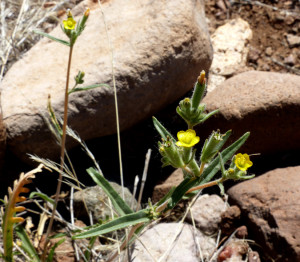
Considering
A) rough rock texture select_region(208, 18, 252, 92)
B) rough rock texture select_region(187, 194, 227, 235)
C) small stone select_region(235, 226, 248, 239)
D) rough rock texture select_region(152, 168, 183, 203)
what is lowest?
small stone select_region(235, 226, 248, 239)

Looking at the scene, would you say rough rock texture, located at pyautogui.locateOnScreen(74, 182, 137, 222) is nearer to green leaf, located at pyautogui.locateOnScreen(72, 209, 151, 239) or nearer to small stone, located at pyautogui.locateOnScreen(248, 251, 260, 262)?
small stone, located at pyautogui.locateOnScreen(248, 251, 260, 262)

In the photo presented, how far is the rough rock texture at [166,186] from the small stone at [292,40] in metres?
1.71

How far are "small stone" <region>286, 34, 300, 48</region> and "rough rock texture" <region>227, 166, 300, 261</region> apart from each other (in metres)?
1.54

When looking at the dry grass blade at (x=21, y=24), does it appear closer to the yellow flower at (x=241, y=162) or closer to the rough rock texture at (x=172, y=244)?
the rough rock texture at (x=172, y=244)

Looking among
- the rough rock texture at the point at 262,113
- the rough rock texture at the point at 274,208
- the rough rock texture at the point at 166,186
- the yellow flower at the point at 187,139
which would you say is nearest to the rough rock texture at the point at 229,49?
the rough rock texture at the point at 262,113

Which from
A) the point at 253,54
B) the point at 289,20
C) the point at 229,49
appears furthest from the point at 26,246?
the point at 289,20

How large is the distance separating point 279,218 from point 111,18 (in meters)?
→ 1.81

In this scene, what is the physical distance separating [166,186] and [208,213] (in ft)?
1.12

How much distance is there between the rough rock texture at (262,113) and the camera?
2.85 meters

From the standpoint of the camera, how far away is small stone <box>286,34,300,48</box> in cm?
393

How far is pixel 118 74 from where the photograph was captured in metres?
2.88

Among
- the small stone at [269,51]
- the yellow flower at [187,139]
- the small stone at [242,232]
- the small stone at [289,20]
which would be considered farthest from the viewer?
the small stone at [289,20]

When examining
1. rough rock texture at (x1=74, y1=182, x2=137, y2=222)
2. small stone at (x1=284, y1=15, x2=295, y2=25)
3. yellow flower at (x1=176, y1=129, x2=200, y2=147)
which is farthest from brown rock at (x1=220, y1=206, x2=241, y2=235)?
small stone at (x1=284, y1=15, x2=295, y2=25)

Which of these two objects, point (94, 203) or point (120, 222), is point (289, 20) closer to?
point (94, 203)
